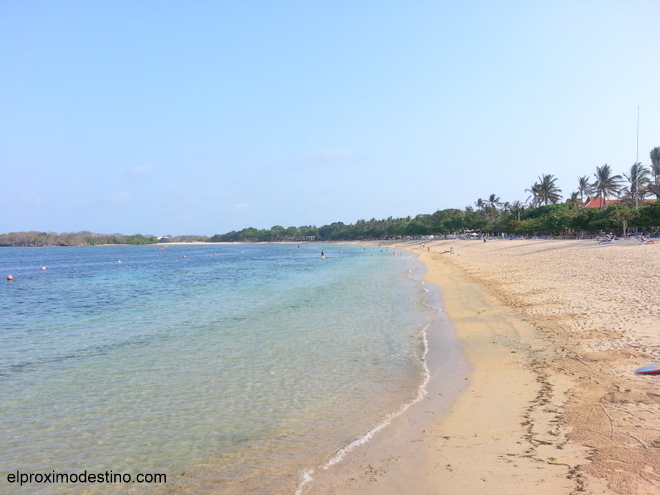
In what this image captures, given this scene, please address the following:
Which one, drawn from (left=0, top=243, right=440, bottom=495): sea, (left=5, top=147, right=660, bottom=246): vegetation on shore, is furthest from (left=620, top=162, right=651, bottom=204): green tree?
(left=0, top=243, right=440, bottom=495): sea

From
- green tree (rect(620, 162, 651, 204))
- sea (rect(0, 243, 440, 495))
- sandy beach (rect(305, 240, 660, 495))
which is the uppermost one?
green tree (rect(620, 162, 651, 204))

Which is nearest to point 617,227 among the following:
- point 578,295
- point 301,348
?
point 578,295

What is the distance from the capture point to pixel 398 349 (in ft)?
35.5

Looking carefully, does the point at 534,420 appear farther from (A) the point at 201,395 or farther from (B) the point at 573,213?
(B) the point at 573,213

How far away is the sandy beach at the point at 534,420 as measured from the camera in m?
4.41

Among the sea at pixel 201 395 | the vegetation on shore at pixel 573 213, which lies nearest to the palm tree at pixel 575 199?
the vegetation on shore at pixel 573 213

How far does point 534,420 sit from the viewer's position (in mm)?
5840

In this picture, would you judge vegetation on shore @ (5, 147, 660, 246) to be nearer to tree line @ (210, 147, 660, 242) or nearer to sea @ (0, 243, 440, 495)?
tree line @ (210, 147, 660, 242)

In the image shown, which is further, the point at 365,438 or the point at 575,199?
the point at 575,199

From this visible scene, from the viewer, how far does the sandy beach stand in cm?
441

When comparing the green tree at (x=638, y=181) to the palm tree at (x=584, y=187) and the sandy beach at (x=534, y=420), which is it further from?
the sandy beach at (x=534, y=420)

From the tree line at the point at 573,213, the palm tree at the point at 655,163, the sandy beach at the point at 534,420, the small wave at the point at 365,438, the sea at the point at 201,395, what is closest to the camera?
the sandy beach at the point at 534,420

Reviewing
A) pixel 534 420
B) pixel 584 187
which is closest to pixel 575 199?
pixel 584 187

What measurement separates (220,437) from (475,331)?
27.9ft
